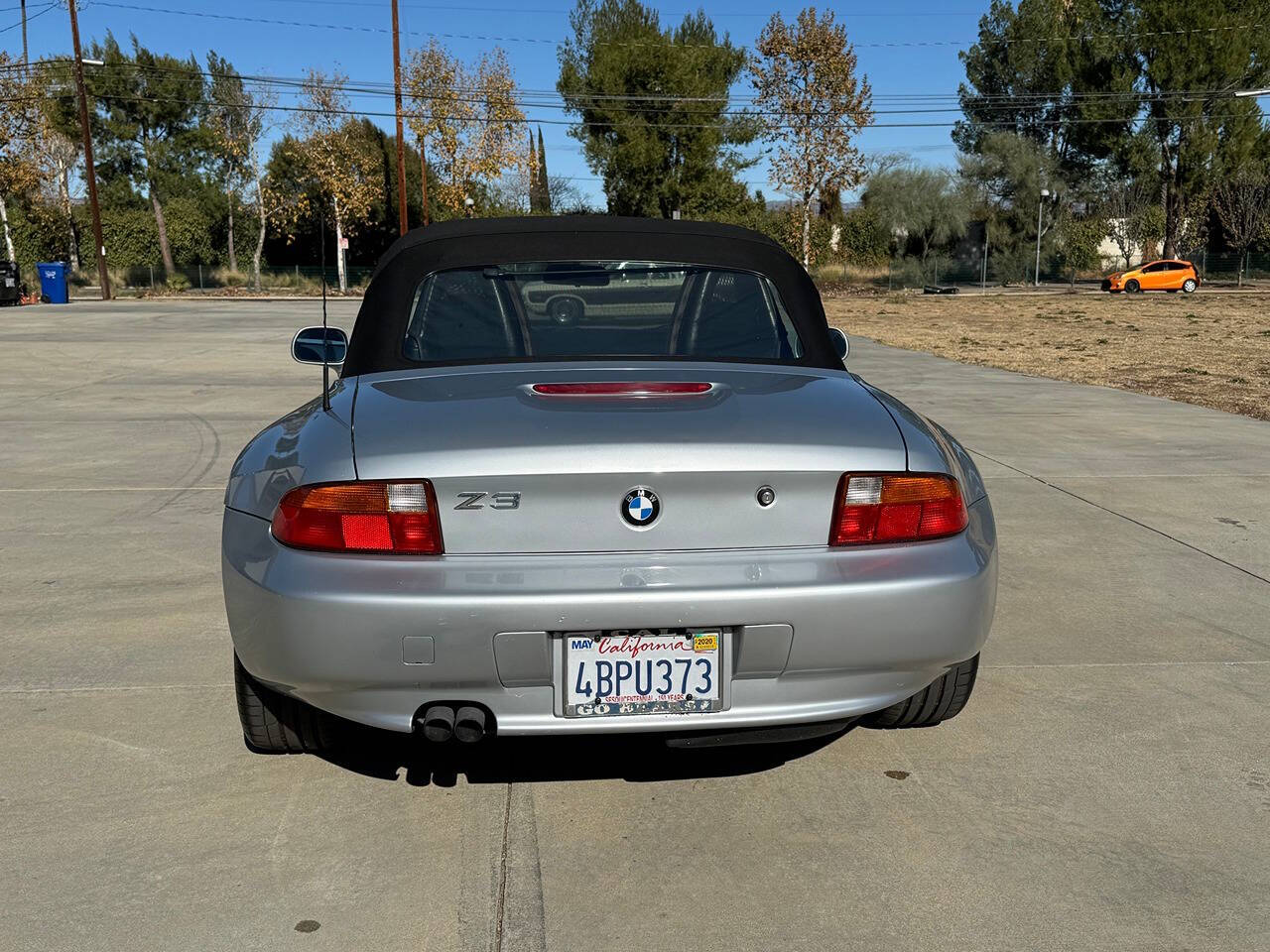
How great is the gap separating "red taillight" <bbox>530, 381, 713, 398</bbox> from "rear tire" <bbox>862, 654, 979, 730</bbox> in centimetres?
109

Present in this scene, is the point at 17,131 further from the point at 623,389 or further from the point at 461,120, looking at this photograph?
the point at 623,389

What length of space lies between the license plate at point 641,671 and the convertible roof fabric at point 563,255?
4.32 feet

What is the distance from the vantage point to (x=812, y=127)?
1954 inches

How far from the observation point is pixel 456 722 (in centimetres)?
280

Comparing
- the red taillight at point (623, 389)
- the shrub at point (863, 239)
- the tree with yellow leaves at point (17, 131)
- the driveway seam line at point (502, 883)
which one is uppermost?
the tree with yellow leaves at point (17, 131)

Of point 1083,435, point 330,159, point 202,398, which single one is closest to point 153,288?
point 330,159

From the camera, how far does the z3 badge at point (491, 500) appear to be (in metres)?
2.73

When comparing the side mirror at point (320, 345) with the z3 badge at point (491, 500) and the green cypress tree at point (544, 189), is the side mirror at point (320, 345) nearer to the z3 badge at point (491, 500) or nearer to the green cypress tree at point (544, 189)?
the z3 badge at point (491, 500)

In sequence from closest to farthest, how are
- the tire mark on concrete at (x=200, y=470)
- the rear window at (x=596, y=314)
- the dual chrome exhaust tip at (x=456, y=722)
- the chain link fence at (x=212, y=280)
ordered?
the dual chrome exhaust tip at (x=456, y=722)
the rear window at (x=596, y=314)
the tire mark on concrete at (x=200, y=470)
the chain link fence at (x=212, y=280)

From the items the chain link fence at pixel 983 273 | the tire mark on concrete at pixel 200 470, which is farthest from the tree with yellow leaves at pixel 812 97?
the tire mark on concrete at pixel 200 470

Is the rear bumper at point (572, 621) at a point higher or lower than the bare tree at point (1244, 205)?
lower

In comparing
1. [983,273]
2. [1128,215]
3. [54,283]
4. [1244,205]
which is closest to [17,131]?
[54,283]

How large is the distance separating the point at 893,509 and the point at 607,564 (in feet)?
2.30

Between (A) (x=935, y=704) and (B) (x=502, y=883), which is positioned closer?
(B) (x=502, y=883)
